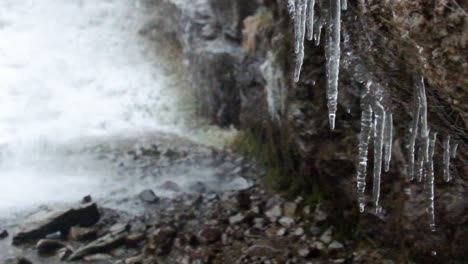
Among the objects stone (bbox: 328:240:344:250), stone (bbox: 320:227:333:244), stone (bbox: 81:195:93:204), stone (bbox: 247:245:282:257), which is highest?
stone (bbox: 81:195:93:204)

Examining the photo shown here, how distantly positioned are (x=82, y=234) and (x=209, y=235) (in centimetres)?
144

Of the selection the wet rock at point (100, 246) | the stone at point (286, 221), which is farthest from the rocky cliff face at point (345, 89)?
the wet rock at point (100, 246)

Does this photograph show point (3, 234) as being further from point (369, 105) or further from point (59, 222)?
point (369, 105)

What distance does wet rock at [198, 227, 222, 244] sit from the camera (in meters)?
6.22

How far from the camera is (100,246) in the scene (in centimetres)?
617

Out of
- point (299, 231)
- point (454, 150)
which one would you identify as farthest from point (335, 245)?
point (454, 150)

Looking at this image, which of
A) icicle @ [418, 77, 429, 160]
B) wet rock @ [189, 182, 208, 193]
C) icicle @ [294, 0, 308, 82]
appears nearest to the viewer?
Answer: icicle @ [418, 77, 429, 160]

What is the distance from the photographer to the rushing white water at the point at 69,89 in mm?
8336

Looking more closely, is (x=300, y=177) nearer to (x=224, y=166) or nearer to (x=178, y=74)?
(x=224, y=166)

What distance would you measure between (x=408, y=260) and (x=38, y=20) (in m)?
9.83

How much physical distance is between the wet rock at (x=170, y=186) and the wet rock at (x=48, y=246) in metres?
1.73

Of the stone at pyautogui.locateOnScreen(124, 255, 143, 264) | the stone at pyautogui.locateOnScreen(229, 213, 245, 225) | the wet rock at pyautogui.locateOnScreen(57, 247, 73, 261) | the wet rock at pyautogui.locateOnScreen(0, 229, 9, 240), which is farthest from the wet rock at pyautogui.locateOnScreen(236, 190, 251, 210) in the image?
the wet rock at pyautogui.locateOnScreen(0, 229, 9, 240)

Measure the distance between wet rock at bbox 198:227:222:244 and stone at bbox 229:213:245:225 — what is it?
0.76 ft

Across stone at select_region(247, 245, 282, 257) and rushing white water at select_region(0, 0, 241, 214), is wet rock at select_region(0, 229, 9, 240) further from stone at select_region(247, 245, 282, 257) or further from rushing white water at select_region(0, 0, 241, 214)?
stone at select_region(247, 245, 282, 257)
